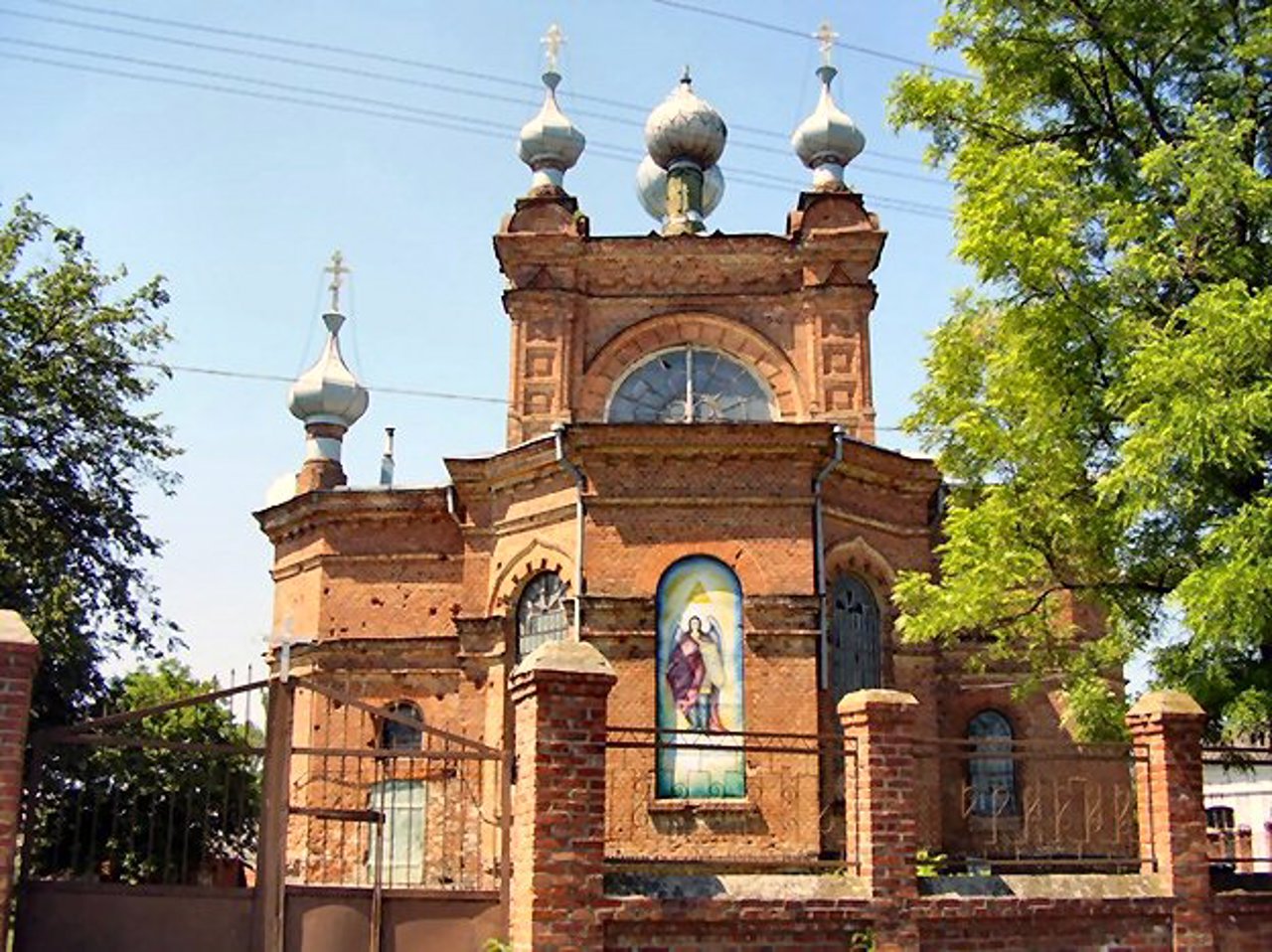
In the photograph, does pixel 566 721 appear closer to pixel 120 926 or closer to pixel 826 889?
pixel 826 889

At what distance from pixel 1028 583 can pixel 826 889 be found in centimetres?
481

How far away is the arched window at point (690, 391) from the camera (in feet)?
67.6

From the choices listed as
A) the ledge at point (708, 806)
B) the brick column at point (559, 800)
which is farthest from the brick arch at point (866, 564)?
the brick column at point (559, 800)

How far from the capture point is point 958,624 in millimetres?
12305

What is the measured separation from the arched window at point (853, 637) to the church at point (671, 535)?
4 cm

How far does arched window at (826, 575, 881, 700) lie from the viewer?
58.5ft

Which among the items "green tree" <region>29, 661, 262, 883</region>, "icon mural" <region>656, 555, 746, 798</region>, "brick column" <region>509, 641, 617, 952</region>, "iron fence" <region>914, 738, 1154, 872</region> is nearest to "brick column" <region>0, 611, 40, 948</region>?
"green tree" <region>29, 661, 262, 883</region>

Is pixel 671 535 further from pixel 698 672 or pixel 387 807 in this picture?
pixel 387 807

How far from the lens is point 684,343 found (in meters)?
21.0

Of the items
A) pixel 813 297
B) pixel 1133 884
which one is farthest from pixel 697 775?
pixel 813 297

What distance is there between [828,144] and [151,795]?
51.3 feet

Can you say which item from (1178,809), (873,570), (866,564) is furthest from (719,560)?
(1178,809)

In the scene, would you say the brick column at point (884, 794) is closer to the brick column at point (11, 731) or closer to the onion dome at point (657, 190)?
the brick column at point (11, 731)

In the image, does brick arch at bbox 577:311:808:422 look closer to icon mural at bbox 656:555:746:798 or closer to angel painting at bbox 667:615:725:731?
icon mural at bbox 656:555:746:798
